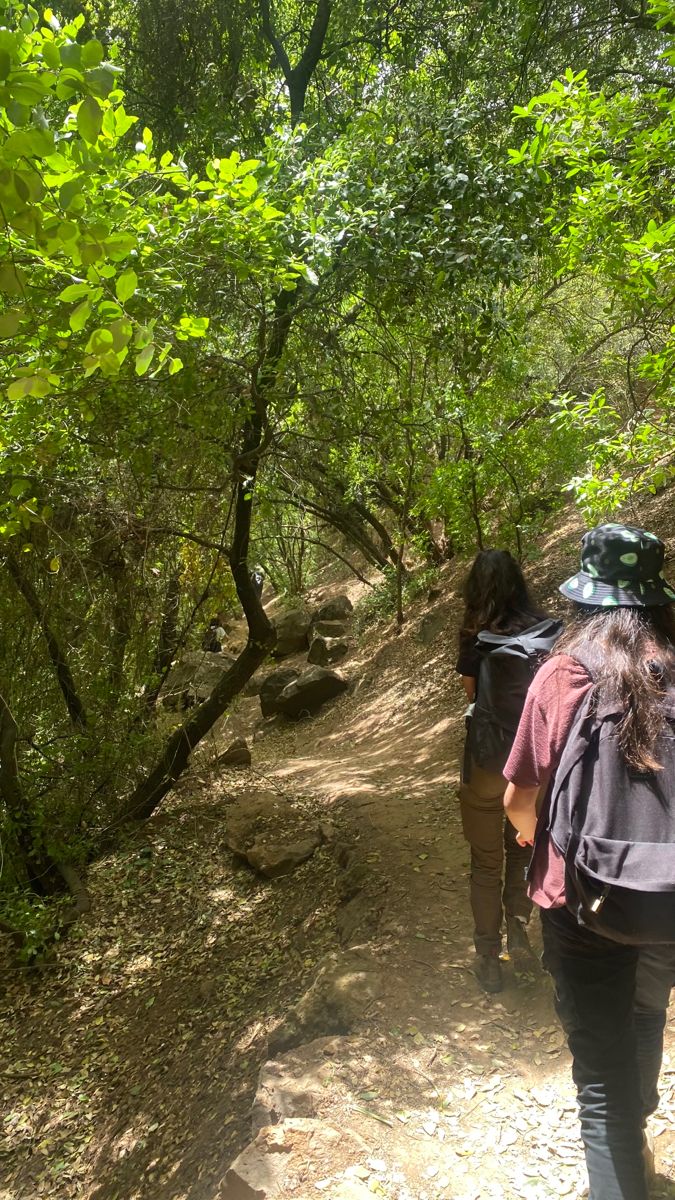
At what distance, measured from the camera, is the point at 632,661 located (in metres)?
1.80

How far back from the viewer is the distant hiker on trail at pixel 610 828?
1649 millimetres

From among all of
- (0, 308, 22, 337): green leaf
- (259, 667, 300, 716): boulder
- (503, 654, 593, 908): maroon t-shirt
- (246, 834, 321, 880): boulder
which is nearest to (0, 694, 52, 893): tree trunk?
(246, 834, 321, 880): boulder

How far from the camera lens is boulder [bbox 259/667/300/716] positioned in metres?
13.3

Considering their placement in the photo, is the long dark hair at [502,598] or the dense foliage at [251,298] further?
the dense foliage at [251,298]

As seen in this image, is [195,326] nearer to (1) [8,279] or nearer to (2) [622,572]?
(1) [8,279]

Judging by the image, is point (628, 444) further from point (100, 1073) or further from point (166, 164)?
point (100, 1073)

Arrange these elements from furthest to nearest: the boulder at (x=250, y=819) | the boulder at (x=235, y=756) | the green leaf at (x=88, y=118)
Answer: the boulder at (x=235, y=756) → the boulder at (x=250, y=819) → the green leaf at (x=88, y=118)

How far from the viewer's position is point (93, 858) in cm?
721

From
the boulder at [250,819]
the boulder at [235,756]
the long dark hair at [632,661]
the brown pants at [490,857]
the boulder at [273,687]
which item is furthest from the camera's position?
the boulder at [273,687]

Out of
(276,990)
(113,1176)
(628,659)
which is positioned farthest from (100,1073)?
(628,659)

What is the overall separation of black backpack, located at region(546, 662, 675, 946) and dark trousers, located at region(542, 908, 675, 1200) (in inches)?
6.7

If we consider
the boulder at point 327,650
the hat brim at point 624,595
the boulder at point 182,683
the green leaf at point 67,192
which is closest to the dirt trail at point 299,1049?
the boulder at point 182,683

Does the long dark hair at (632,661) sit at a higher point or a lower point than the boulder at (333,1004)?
higher

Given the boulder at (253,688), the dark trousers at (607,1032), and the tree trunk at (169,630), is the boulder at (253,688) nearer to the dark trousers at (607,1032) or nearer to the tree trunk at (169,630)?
the tree trunk at (169,630)
